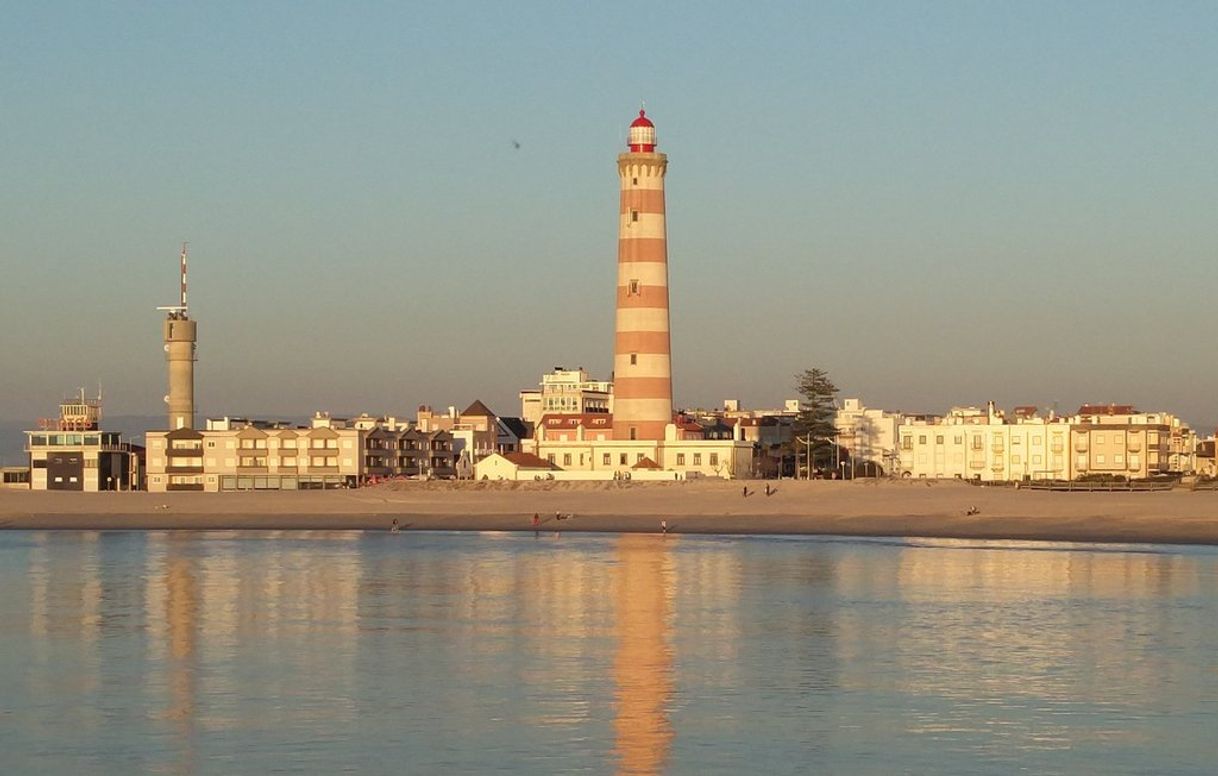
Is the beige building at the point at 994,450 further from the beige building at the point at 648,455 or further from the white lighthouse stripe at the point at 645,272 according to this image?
the white lighthouse stripe at the point at 645,272

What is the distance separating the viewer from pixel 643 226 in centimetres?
9412

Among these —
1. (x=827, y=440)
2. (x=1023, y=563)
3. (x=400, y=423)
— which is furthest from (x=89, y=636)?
(x=400, y=423)

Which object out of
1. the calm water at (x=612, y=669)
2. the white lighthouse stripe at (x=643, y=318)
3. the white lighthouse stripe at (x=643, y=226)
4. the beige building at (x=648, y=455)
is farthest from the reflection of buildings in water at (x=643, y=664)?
the beige building at (x=648, y=455)

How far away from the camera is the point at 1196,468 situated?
144750 mm

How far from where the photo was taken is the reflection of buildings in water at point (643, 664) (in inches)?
928

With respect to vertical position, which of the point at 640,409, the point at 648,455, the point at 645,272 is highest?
the point at 645,272

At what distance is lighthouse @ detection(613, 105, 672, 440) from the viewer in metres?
94.1

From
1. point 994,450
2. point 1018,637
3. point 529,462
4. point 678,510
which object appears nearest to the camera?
point 1018,637

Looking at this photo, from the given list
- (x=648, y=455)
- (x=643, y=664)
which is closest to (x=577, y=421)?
(x=648, y=455)

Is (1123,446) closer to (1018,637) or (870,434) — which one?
(870,434)

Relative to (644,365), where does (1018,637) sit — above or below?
below

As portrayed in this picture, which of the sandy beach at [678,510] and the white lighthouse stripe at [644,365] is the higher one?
the white lighthouse stripe at [644,365]

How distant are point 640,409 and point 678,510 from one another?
9.82 metres

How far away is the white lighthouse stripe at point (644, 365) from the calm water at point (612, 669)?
128ft
